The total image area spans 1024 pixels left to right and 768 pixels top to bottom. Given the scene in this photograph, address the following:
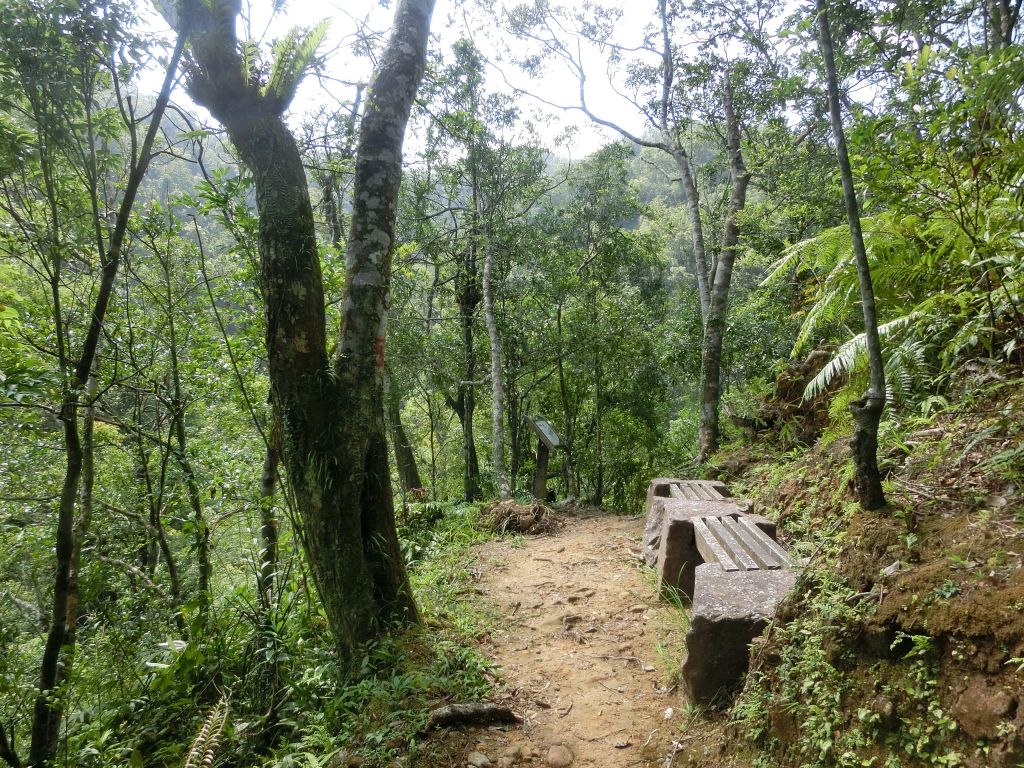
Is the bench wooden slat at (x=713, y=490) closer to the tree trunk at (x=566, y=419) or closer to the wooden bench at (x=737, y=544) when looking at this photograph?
the wooden bench at (x=737, y=544)

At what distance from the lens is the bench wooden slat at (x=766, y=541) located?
3.42 m

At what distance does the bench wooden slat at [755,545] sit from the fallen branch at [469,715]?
1.90 meters

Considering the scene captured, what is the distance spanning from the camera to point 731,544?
3.72 metres

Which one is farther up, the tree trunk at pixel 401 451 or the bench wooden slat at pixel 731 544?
the tree trunk at pixel 401 451

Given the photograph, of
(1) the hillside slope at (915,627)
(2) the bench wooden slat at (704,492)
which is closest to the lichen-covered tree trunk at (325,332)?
(1) the hillside slope at (915,627)

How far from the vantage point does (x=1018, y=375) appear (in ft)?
9.27

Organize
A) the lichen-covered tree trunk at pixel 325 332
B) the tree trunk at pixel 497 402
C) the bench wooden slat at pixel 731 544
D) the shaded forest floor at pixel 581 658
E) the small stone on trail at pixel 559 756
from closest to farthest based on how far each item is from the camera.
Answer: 1. the small stone on trail at pixel 559 756
2. the shaded forest floor at pixel 581 658
3. the lichen-covered tree trunk at pixel 325 332
4. the bench wooden slat at pixel 731 544
5. the tree trunk at pixel 497 402

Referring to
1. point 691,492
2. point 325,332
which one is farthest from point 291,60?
point 691,492

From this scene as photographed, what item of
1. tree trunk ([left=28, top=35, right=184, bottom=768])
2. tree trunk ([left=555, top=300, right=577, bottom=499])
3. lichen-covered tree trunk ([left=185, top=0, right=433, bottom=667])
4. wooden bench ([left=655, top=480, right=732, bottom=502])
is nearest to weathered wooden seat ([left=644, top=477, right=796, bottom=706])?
wooden bench ([left=655, top=480, right=732, bottom=502])

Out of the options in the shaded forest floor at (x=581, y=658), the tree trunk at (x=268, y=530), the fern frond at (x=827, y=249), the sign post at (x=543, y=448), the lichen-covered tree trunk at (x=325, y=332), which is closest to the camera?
the shaded forest floor at (x=581, y=658)

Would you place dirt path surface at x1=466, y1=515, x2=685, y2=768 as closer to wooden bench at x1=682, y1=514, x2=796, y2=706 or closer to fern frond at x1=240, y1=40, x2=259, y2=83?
wooden bench at x1=682, y1=514, x2=796, y2=706

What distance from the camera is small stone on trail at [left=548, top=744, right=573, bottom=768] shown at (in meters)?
2.72

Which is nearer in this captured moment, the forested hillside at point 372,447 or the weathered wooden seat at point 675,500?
the forested hillside at point 372,447

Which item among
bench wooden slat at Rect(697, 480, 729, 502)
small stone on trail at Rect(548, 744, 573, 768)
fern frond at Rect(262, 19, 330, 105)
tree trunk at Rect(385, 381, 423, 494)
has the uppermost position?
fern frond at Rect(262, 19, 330, 105)
